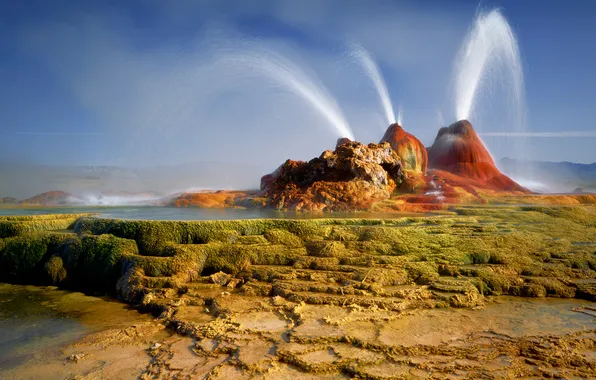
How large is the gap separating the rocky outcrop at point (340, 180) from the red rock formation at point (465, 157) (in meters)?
22.0

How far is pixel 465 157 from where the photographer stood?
51938 millimetres

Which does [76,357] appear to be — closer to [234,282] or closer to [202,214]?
[234,282]

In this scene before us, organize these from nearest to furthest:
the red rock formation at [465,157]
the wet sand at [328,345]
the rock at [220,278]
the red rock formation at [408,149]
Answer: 1. the wet sand at [328,345]
2. the rock at [220,278]
3. the red rock formation at [408,149]
4. the red rock formation at [465,157]

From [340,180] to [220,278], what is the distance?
18.0 m

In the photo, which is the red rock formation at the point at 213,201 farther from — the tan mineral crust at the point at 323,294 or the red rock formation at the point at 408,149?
the red rock formation at the point at 408,149

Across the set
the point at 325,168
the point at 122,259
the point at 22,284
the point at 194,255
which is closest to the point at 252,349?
the point at 194,255

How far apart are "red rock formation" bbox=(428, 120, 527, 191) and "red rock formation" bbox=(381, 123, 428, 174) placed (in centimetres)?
894

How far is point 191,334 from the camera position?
8.48m

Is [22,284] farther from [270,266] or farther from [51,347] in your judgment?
[270,266]

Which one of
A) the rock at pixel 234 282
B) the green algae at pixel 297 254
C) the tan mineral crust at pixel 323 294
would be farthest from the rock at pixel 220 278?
the green algae at pixel 297 254

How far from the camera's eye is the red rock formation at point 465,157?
48.8 metres

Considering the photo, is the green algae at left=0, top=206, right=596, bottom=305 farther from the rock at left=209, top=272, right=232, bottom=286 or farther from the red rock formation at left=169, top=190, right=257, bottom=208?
the red rock formation at left=169, top=190, right=257, bottom=208

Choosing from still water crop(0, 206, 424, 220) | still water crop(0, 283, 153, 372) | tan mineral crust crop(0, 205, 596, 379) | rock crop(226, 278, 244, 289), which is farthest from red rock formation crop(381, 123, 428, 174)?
still water crop(0, 283, 153, 372)

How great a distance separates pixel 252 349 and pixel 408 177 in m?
30.0
